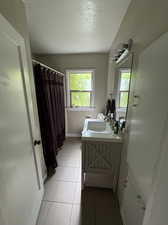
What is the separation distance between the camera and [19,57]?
0.99 meters

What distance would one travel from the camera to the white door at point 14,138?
0.75m

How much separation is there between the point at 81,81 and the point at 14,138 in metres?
2.51

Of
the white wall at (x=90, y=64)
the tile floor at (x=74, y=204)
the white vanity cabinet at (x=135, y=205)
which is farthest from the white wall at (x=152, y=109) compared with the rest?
the white wall at (x=90, y=64)

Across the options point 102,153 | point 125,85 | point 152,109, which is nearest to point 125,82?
point 125,85

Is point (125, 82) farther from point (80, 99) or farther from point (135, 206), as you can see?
point (80, 99)

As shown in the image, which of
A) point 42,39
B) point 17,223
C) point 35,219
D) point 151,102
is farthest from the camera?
point 42,39

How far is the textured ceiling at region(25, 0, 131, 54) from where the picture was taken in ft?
3.94

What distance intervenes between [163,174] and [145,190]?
0.35m

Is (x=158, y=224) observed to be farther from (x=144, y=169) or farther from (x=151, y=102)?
(x=151, y=102)

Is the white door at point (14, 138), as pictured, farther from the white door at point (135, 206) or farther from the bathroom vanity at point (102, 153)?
the white door at point (135, 206)

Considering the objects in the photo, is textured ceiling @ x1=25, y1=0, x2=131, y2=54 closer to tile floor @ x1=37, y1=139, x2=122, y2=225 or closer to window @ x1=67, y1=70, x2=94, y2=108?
window @ x1=67, y1=70, x2=94, y2=108

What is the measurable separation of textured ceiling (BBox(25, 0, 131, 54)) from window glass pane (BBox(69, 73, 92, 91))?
2.75 feet

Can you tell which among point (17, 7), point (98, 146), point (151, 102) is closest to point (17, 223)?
point (98, 146)

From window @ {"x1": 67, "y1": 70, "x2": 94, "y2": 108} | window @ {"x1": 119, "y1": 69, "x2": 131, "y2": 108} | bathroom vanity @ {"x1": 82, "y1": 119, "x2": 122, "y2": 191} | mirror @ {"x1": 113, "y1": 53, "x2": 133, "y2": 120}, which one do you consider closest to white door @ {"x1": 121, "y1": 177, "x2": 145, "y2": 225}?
bathroom vanity @ {"x1": 82, "y1": 119, "x2": 122, "y2": 191}
